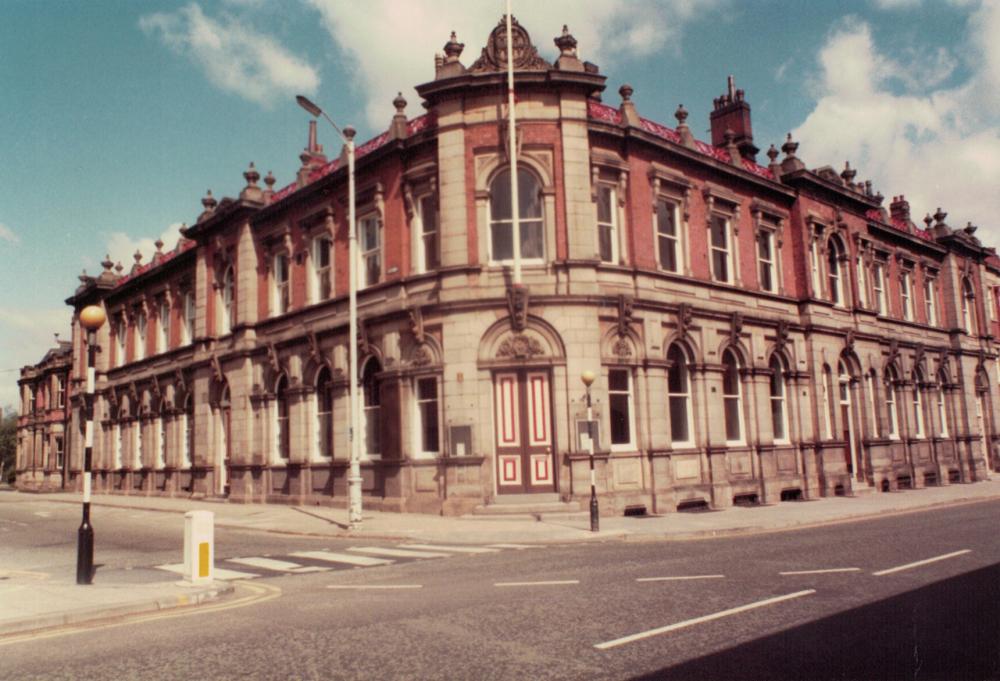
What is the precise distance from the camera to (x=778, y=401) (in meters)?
28.5

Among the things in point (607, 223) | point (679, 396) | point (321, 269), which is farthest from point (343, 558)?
point (321, 269)

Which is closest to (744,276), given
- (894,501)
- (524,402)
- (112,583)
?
(894,501)

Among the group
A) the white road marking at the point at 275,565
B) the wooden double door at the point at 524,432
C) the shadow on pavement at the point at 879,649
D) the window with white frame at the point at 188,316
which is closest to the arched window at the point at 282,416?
the window with white frame at the point at 188,316

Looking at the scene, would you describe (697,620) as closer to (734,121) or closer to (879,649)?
(879,649)

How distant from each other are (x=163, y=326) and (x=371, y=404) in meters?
18.7

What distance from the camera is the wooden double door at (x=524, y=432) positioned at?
21.5 meters

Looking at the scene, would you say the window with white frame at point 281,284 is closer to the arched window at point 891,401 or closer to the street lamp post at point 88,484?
the street lamp post at point 88,484

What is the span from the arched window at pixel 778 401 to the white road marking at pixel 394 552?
54.9ft

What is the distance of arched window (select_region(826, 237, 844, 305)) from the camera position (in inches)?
1257

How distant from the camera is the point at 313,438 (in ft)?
89.5

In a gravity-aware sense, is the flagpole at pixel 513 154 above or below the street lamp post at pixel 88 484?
above

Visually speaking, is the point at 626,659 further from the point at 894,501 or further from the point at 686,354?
the point at 894,501

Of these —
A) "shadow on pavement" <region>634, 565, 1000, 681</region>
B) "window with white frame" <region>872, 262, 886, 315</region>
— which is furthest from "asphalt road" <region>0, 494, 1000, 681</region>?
"window with white frame" <region>872, 262, 886, 315</region>

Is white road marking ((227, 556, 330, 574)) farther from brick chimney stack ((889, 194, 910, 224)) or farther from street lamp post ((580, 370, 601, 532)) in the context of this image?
brick chimney stack ((889, 194, 910, 224))
